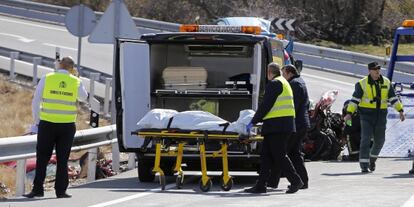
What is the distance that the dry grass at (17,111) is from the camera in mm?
22031

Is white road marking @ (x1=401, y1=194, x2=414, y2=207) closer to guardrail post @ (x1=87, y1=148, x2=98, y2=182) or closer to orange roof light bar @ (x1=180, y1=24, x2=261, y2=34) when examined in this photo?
orange roof light bar @ (x1=180, y1=24, x2=261, y2=34)

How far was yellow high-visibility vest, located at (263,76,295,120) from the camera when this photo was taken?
1298cm

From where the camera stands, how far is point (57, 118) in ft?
41.5

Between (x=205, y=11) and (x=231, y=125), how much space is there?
92.2 ft

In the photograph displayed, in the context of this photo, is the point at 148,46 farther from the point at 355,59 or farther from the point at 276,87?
the point at 355,59

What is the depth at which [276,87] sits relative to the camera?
12.9m

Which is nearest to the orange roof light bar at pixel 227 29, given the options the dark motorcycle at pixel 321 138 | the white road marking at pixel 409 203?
the dark motorcycle at pixel 321 138

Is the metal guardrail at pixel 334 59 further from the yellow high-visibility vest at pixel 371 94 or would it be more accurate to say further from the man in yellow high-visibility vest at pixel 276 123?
the man in yellow high-visibility vest at pixel 276 123

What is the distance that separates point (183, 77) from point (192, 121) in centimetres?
197

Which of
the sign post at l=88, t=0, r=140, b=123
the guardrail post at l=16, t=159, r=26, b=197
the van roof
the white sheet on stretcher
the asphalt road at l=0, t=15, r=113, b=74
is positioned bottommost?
the asphalt road at l=0, t=15, r=113, b=74

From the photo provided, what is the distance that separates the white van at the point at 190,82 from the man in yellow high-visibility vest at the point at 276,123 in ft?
2.89

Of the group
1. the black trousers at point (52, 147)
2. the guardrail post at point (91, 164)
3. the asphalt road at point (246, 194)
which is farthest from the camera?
the guardrail post at point (91, 164)

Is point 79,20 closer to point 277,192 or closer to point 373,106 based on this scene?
point 373,106

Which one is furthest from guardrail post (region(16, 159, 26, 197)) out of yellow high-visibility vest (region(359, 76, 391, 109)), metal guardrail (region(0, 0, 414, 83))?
metal guardrail (region(0, 0, 414, 83))
